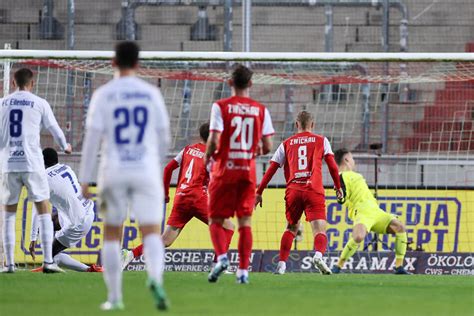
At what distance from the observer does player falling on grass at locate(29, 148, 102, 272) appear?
1434 cm

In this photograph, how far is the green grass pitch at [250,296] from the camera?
817 centimetres

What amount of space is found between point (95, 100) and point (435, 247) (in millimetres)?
11070

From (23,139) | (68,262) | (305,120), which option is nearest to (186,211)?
(68,262)

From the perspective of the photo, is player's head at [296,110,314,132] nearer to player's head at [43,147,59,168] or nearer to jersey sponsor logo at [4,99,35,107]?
player's head at [43,147,59,168]

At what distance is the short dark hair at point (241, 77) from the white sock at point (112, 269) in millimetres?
3344

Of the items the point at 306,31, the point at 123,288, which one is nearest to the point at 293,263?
the point at 306,31

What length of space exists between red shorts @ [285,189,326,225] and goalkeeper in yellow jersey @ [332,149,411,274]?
829 millimetres

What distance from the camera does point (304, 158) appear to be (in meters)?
14.0

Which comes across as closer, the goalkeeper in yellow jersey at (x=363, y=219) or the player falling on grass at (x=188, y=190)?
the player falling on grass at (x=188, y=190)

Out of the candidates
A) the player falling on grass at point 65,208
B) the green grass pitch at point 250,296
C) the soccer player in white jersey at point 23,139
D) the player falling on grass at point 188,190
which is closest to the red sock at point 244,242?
the green grass pitch at point 250,296

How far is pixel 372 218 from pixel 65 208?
4.04 metres

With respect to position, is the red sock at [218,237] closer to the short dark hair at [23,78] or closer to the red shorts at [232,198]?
the red shorts at [232,198]

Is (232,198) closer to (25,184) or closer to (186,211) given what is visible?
(25,184)

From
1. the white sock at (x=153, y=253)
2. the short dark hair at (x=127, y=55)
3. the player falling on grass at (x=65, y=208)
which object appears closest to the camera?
the white sock at (x=153, y=253)
